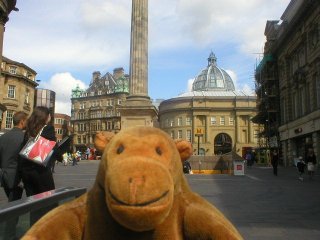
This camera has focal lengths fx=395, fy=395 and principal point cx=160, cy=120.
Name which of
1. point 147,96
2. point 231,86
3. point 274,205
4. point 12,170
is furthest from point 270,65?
point 231,86

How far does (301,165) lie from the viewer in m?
19.2

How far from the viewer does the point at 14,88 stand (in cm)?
5772

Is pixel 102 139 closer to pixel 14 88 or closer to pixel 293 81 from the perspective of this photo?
pixel 293 81

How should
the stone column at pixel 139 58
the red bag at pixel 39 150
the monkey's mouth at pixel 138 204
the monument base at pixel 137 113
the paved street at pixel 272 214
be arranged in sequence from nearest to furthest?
1. the monkey's mouth at pixel 138 204
2. the red bag at pixel 39 150
3. the paved street at pixel 272 214
4. the monument base at pixel 137 113
5. the stone column at pixel 139 58

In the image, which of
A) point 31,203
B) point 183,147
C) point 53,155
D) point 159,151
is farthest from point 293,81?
point 159,151

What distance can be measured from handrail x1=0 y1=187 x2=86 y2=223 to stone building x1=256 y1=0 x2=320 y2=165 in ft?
87.5

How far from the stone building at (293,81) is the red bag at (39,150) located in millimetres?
26346

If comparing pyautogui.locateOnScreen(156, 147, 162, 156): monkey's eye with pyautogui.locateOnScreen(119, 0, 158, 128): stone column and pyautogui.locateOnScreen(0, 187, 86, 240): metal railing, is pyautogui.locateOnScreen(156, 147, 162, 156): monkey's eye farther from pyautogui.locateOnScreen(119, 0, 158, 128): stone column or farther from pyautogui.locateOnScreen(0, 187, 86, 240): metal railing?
pyautogui.locateOnScreen(119, 0, 158, 128): stone column

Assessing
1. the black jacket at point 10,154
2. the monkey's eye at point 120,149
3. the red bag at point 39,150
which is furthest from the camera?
the black jacket at point 10,154

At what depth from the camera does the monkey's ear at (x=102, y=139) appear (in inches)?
88.0

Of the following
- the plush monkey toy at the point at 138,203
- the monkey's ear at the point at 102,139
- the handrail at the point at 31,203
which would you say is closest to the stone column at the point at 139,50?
the handrail at the point at 31,203

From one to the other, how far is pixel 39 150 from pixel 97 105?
110m

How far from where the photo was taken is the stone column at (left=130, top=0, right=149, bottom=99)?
98.9 ft

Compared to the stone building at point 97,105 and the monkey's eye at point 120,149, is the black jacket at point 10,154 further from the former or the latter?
the stone building at point 97,105
